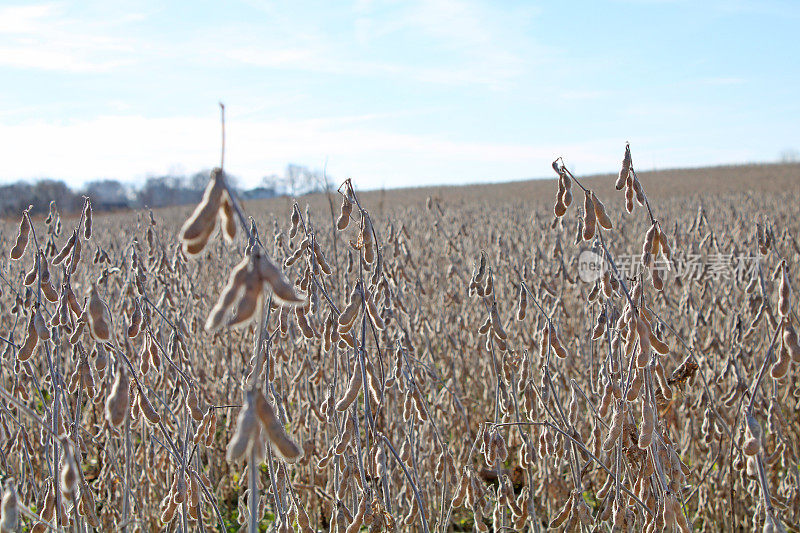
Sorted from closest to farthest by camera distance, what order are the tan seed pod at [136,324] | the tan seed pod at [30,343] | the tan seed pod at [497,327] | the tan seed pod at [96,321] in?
the tan seed pod at [96,321] → the tan seed pod at [30,343] → the tan seed pod at [136,324] → the tan seed pod at [497,327]

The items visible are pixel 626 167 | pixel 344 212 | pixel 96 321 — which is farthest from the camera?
pixel 344 212

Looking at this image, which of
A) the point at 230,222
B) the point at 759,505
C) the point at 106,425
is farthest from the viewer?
the point at 106,425

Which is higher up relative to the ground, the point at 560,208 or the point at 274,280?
the point at 560,208

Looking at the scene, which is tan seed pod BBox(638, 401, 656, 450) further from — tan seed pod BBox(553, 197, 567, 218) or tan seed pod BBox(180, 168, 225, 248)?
tan seed pod BBox(180, 168, 225, 248)

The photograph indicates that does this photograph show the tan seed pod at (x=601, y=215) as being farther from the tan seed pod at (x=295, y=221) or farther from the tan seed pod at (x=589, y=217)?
the tan seed pod at (x=295, y=221)

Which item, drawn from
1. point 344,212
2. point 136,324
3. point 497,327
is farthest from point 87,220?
point 497,327

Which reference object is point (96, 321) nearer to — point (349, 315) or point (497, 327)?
point (349, 315)

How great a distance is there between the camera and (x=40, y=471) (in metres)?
2.99

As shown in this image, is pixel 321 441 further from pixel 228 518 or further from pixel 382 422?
pixel 228 518

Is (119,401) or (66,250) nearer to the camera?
(119,401)

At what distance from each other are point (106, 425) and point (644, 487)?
206 centimetres

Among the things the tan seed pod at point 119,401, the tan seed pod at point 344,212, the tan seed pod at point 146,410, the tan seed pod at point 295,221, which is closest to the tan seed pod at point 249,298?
the tan seed pod at point 119,401

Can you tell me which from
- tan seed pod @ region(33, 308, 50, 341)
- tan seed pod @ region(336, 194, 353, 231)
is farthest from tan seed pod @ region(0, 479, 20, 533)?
tan seed pod @ region(336, 194, 353, 231)

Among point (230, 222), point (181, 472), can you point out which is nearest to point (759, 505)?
point (181, 472)
